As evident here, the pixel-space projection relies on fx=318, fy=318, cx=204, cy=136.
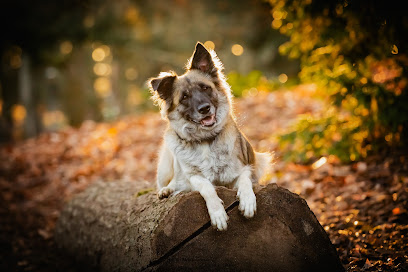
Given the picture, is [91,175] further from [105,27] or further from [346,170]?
[105,27]

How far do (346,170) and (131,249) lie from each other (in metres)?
4.14

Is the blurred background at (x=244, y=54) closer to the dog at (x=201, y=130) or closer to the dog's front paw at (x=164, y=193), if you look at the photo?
the dog at (x=201, y=130)

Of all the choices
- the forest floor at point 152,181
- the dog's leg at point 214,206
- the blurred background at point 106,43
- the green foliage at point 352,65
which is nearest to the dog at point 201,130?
the dog's leg at point 214,206

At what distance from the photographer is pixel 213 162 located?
361 centimetres

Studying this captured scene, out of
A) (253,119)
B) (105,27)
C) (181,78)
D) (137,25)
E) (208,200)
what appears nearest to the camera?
(208,200)

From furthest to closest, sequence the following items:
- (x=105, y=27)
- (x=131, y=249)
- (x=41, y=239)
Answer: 1. (x=105, y=27)
2. (x=41, y=239)
3. (x=131, y=249)

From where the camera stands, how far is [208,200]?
3.08m

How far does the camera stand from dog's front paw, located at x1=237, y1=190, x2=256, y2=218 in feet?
10.0

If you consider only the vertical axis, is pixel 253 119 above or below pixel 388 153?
above

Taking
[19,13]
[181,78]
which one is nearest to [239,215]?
[181,78]

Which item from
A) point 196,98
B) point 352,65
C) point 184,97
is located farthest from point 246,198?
point 352,65

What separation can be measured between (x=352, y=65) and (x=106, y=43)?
10776mm

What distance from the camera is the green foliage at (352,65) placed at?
4.42m

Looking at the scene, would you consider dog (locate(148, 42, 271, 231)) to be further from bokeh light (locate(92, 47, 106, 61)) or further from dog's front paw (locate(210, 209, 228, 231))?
bokeh light (locate(92, 47, 106, 61))
